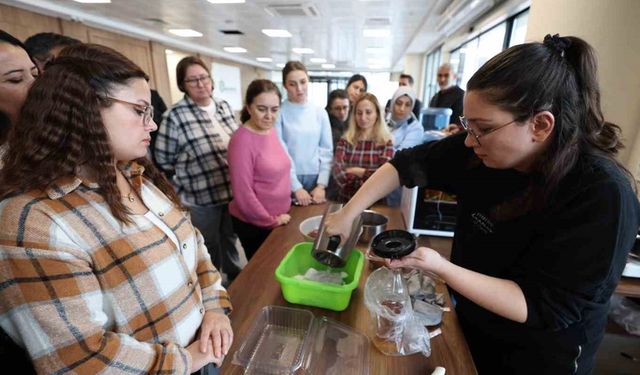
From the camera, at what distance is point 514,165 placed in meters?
0.75

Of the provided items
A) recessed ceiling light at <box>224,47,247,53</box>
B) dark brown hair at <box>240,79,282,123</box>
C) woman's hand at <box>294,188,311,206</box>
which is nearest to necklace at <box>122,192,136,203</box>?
dark brown hair at <box>240,79,282,123</box>

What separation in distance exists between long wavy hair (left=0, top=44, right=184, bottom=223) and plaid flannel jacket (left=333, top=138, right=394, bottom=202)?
4.62ft

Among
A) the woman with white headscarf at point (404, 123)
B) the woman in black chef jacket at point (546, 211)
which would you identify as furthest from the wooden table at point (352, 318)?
the woman with white headscarf at point (404, 123)

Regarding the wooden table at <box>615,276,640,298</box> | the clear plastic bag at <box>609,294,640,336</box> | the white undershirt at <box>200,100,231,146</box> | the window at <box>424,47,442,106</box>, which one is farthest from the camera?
the window at <box>424,47,442,106</box>

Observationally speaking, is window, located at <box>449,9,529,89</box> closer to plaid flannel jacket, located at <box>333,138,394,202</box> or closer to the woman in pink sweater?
plaid flannel jacket, located at <box>333,138,394,202</box>

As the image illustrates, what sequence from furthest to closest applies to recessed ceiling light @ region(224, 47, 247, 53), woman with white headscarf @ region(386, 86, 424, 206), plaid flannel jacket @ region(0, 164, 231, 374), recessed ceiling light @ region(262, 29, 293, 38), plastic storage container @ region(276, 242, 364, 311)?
1. recessed ceiling light @ region(224, 47, 247, 53)
2. recessed ceiling light @ region(262, 29, 293, 38)
3. woman with white headscarf @ region(386, 86, 424, 206)
4. plastic storage container @ region(276, 242, 364, 311)
5. plaid flannel jacket @ region(0, 164, 231, 374)

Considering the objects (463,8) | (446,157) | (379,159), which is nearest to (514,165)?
(446,157)

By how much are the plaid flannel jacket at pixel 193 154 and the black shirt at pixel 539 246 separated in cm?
130

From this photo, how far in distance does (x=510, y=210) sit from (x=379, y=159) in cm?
122

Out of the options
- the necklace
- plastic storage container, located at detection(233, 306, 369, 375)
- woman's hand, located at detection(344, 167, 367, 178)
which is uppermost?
the necklace

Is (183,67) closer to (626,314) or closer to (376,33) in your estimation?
(626,314)

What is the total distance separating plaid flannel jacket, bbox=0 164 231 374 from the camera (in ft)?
1.70

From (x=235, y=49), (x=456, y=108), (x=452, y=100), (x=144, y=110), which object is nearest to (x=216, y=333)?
(x=144, y=110)

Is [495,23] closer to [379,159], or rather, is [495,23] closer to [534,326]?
[379,159]
